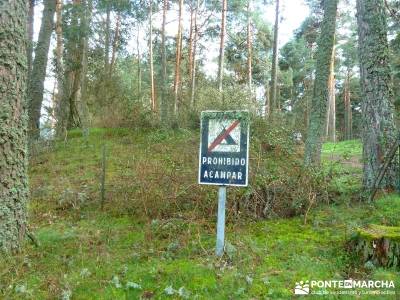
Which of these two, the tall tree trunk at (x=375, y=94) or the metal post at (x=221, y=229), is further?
the tall tree trunk at (x=375, y=94)

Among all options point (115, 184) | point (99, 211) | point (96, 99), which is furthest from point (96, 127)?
point (99, 211)

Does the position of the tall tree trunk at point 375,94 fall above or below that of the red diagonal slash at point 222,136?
above

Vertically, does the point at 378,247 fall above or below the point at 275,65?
below

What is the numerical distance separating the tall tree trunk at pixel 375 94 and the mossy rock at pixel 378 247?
2.48 meters

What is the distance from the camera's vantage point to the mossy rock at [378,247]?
4273mm

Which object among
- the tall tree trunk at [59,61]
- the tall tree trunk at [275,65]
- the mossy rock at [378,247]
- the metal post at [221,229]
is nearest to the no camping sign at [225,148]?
the metal post at [221,229]

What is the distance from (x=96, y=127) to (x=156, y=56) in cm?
1489

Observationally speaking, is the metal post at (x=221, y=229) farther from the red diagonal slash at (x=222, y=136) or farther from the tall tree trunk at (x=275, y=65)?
the tall tree trunk at (x=275, y=65)

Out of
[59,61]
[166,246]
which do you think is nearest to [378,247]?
[166,246]

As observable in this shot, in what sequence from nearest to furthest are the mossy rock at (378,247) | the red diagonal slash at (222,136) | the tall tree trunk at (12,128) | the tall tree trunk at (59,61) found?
the mossy rock at (378,247) < the tall tree trunk at (12,128) < the red diagonal slash at (222,136) < the tall tree trunk at (59,61)

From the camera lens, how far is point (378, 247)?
14.3ft

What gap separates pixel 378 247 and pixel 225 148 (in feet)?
6.55

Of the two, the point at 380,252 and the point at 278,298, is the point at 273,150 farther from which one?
the point at 278,298

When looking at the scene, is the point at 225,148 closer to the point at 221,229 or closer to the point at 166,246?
the point at 221,229
